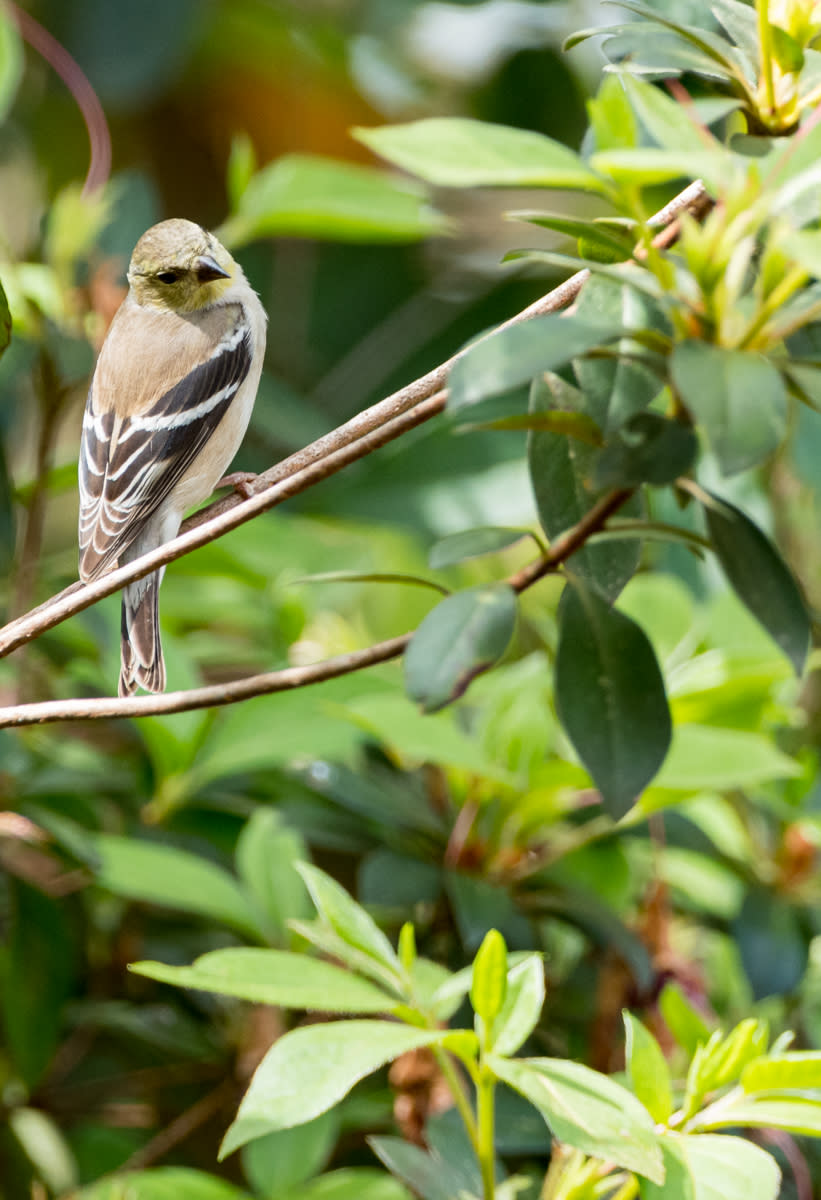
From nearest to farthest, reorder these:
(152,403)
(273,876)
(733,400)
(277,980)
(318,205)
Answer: (733,400) → (277,980) → (152,403) → (273,876) → (318,205)

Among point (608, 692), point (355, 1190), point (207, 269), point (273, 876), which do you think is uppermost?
point (207, 269)

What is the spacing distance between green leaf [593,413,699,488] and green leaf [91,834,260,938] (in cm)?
67

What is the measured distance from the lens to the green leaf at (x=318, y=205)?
4.32 feet

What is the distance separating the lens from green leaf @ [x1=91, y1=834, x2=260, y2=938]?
3.68 ft

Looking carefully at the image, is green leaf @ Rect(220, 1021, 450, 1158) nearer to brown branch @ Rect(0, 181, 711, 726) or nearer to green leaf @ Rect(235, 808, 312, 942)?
brown branch @ Rect(0, 181, 711, 726)

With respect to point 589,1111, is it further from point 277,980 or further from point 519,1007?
point 277,980

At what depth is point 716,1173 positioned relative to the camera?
0.69m

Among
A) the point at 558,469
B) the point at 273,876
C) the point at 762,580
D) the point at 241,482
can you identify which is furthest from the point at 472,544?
the point at 273,876

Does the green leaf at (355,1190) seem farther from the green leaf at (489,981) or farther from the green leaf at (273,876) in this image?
the green leaf at (489,981)

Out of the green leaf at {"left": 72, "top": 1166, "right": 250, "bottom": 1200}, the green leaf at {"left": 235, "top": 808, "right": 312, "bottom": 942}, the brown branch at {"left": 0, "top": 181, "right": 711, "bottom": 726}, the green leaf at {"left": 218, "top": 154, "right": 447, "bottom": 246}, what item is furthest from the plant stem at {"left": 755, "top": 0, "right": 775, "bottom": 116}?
the green leaf at {"left": 72, "top": 1166, "right": 250, "bottom": 1200}

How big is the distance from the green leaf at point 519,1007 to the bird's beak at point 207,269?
0.56 metres

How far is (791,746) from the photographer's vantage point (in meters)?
1.57

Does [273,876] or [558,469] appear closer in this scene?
[558,469]

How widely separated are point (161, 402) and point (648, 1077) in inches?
26.3
